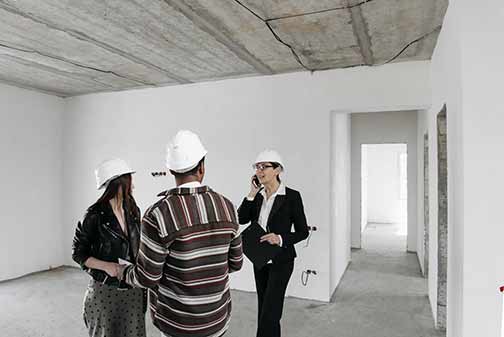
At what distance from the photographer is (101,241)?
1921 mm

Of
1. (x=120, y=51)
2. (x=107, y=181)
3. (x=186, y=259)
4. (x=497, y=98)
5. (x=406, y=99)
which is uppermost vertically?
(x=120, y=51)

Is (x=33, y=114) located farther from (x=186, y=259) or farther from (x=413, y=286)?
(x=413, y=286)

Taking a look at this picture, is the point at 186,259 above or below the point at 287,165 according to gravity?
below

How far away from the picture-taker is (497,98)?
2021 millimetres

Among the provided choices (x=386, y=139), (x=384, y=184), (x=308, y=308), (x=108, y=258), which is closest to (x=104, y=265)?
(x=108, y=258)

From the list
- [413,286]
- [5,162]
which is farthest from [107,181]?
[413,286]

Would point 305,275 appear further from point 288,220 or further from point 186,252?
point 186,252

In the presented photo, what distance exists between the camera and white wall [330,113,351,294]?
13.8 ft

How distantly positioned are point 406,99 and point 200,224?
300 cm

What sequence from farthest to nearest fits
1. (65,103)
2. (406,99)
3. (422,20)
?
(65,103) < (406,99) < (422,20)

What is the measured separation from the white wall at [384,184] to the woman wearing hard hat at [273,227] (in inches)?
326

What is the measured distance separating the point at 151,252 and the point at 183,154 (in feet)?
1.32

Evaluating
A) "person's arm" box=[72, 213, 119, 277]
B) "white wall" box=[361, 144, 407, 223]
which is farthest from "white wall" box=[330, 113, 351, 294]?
"white wall" box=[361, 144, 407, 223]

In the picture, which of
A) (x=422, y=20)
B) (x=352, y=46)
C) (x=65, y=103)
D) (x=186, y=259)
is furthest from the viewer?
(x=65, y=103)
